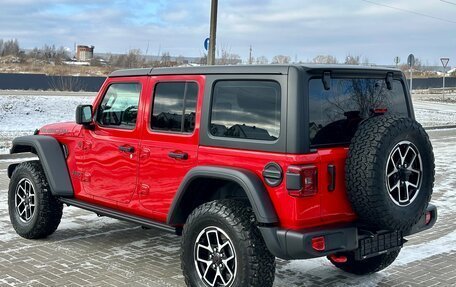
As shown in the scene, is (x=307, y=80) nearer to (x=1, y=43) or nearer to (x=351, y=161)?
(x=351, y=161)

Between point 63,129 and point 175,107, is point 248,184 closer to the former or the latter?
point 175,107

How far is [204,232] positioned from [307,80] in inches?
53.4

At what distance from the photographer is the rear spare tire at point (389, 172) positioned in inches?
153

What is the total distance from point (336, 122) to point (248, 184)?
32.6 inches

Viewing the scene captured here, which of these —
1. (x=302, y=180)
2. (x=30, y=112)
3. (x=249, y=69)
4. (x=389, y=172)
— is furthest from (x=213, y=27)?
(x=302, y=180)

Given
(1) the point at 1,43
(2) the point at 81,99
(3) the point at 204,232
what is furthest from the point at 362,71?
(1) the point at 1,43

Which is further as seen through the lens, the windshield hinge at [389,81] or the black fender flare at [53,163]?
the black fender flare at [53,163]

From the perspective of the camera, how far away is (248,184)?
3.94 m

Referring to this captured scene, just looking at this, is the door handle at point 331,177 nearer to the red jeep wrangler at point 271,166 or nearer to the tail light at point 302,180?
the red jeep wrangler at point 271,166

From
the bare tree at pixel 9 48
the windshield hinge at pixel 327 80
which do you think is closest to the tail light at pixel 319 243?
the windshield hinge at pixel 327 80

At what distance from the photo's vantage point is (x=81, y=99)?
82.5 feet

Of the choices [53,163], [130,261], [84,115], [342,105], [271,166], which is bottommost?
[130,261]

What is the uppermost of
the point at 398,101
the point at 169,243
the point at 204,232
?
the point at 398,101

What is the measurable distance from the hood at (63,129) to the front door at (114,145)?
0.75 ft
